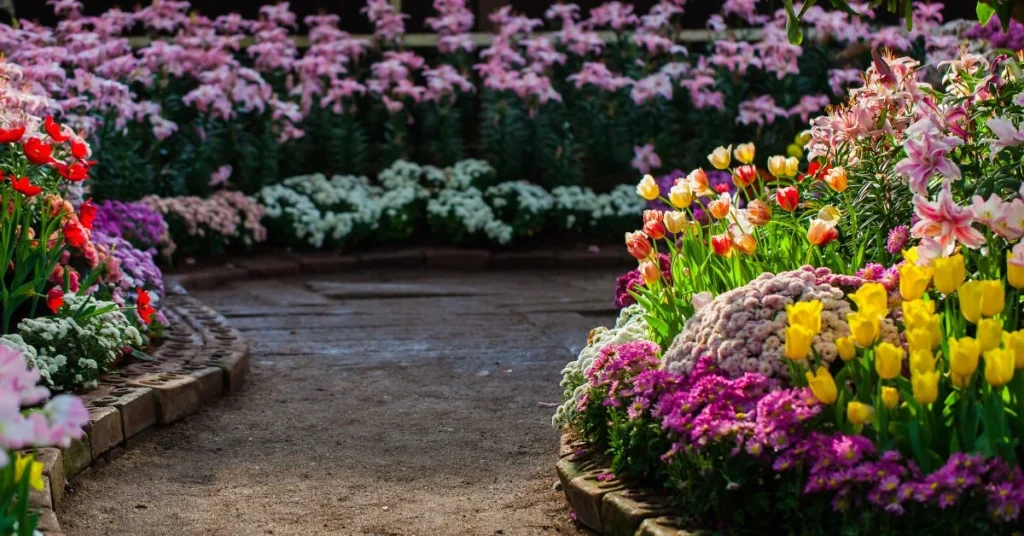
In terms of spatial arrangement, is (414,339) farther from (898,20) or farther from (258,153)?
(898,20)

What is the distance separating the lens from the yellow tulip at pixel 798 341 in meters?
2.68

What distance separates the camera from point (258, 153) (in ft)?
28.7

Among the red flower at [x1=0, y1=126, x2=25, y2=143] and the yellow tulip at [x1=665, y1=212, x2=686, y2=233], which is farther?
the red flower at [x1=0, y1=126, x2=25, y2=143]

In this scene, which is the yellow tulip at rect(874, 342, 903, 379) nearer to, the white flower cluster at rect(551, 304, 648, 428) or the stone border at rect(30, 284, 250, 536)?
the white flower cluster at rect(551, 304, 648, 428)

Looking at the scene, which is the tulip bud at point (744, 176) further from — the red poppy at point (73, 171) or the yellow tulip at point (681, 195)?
the red poppy at point (73, 171)

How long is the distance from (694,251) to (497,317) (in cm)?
304

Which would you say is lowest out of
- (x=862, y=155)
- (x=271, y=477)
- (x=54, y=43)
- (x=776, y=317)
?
(x=271, y=477)

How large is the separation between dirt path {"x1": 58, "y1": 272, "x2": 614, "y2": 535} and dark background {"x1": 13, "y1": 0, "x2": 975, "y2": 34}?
149 inches

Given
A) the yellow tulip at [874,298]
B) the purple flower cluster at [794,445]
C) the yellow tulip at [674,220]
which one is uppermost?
the yellow tulip at [674,220]

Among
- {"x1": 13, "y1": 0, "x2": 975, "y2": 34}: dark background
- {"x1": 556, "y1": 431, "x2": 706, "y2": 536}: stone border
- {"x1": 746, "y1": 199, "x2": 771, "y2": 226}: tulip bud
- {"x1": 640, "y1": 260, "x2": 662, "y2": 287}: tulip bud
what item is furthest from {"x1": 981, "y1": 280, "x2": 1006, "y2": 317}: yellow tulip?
{"x1": 13, "y1": 0, "x2": 975, "y2": 34}: dark background

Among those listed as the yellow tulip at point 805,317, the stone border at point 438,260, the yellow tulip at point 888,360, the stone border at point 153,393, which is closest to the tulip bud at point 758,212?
the yellow tulip at point 805,317

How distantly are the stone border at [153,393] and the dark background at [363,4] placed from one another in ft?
15.5

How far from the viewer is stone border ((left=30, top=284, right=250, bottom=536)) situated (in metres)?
3.52

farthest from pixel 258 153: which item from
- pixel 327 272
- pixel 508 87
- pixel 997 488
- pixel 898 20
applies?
pixel 997 488
